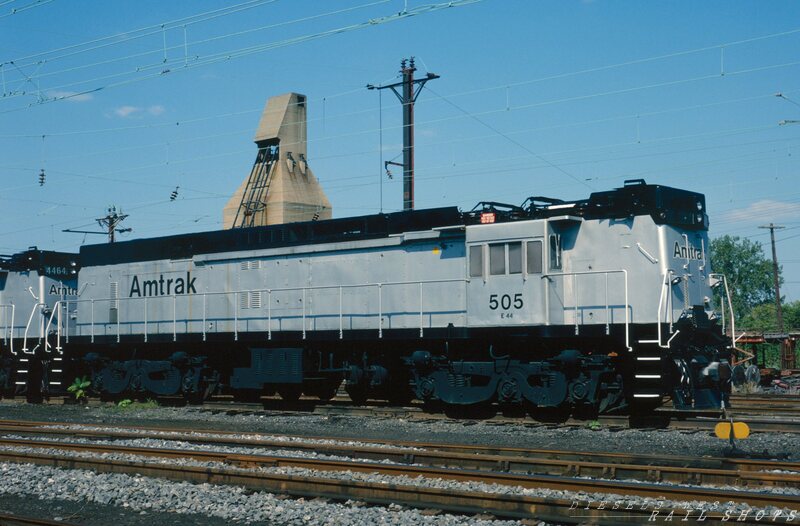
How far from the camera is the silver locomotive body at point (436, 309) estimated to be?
554 inches

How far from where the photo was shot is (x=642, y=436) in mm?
12430

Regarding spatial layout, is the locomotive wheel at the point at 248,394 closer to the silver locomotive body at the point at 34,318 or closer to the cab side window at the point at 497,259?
the silver locomotive body at the point at 34,318

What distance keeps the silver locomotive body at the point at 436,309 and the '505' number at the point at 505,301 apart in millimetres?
62

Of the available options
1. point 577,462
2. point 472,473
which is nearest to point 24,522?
point 472,473

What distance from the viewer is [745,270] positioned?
110m

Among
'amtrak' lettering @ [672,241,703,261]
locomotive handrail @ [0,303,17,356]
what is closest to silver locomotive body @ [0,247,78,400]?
locomotive handrail @ [0,303,17,356]

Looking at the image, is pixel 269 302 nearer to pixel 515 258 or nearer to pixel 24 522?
pixel 515 258

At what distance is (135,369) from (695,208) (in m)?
13.2

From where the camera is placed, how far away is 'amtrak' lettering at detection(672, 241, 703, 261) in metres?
14.3

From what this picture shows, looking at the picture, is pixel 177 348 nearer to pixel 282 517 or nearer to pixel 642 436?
pixel 642 436

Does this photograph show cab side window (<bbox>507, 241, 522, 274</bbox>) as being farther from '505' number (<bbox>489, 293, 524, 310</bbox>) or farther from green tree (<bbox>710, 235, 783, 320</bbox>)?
green tree (<bbox>710, 235, 783, 320</bbox>)

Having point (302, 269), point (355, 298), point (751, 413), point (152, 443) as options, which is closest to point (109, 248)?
point (302, 269)

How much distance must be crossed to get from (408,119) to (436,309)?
1004cm

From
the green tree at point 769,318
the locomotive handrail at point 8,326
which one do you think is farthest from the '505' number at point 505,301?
the green tree at point 769,318
